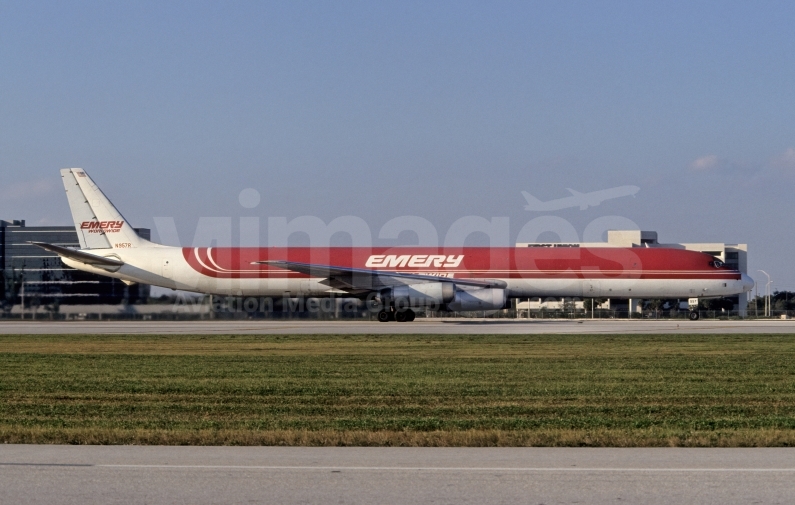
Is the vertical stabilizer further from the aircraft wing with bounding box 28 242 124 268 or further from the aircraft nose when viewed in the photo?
the aircraft nose

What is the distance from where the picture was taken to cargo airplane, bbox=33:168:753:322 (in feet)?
173

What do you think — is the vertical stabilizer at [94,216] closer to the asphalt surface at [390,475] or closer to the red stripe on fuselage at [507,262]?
the red stripe on fuselage at [507,262]

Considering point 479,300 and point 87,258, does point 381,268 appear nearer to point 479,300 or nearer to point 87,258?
point 479,300

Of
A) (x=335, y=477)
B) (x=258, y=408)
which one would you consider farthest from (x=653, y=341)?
(x=335, y=477)

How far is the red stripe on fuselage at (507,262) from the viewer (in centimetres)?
5331

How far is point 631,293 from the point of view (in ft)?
178

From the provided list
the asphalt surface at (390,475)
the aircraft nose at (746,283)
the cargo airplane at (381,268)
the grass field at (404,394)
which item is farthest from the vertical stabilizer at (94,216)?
the asphalt surface at (390,475)

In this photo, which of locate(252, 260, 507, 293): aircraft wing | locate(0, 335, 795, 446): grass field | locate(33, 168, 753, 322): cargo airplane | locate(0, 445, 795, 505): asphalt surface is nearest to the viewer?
locate(0, 445, 795, 505): asphalt surface

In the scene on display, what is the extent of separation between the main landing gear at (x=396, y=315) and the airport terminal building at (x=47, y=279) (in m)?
15.4

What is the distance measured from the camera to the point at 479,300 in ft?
162

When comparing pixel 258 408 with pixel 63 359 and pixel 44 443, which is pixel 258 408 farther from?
pixel 63 359

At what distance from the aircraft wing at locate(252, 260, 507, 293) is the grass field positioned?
1870cm

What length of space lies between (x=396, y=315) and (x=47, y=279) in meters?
31.4

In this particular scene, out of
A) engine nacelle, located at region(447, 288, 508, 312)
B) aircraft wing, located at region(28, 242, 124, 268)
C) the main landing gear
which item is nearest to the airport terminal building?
aircraft wing, located at region(28, 242, 124, 268)
